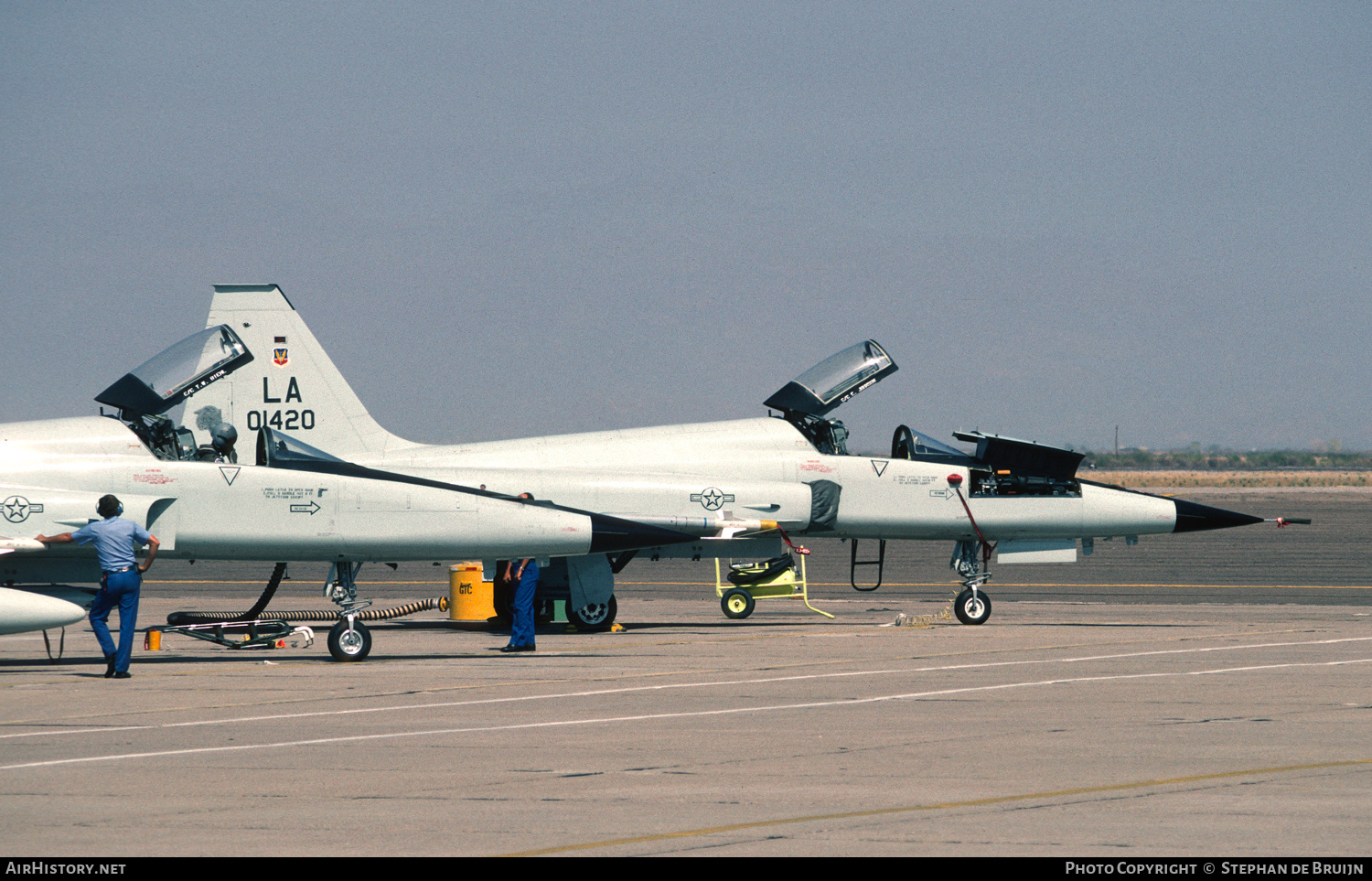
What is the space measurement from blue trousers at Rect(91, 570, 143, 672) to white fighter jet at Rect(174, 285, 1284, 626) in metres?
6.94

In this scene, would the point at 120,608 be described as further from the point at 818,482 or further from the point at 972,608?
the point at 972,608

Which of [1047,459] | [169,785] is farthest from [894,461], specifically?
[169,785]

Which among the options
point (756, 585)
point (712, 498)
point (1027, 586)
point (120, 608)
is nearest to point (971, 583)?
point (756, 585)

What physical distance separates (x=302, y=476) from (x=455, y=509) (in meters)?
1.92

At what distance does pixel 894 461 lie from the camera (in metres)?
23.1

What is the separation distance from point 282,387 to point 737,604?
8.81 meters

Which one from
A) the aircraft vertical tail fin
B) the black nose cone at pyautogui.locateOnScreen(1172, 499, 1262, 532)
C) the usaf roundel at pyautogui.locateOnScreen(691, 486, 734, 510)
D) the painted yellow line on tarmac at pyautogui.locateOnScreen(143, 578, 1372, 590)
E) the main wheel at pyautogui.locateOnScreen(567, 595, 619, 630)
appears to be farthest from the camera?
the painted yellow line on tarmac at pyautogui.locateOnScreen(143, 578, 1372, 590)

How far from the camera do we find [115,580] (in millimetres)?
15219

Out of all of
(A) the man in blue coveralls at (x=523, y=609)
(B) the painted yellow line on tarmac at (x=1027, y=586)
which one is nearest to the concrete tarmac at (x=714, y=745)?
(A) the man in blue coveralls at (x=523, y=609)

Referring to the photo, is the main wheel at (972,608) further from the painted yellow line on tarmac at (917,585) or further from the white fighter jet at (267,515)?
the painted yellow line on tarmac at (917,585)

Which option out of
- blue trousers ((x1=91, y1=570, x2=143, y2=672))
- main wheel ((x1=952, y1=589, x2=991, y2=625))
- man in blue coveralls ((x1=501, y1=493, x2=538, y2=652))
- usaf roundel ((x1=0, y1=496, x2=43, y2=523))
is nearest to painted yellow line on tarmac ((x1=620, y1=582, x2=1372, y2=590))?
main wheel ((x1=952, y1=589, x2=991, y2=625))

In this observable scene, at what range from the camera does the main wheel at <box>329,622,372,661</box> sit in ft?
55.1

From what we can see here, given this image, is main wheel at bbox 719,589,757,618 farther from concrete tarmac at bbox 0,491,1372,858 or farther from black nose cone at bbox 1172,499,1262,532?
black nose cone at bbox 1172,499,1262,532
